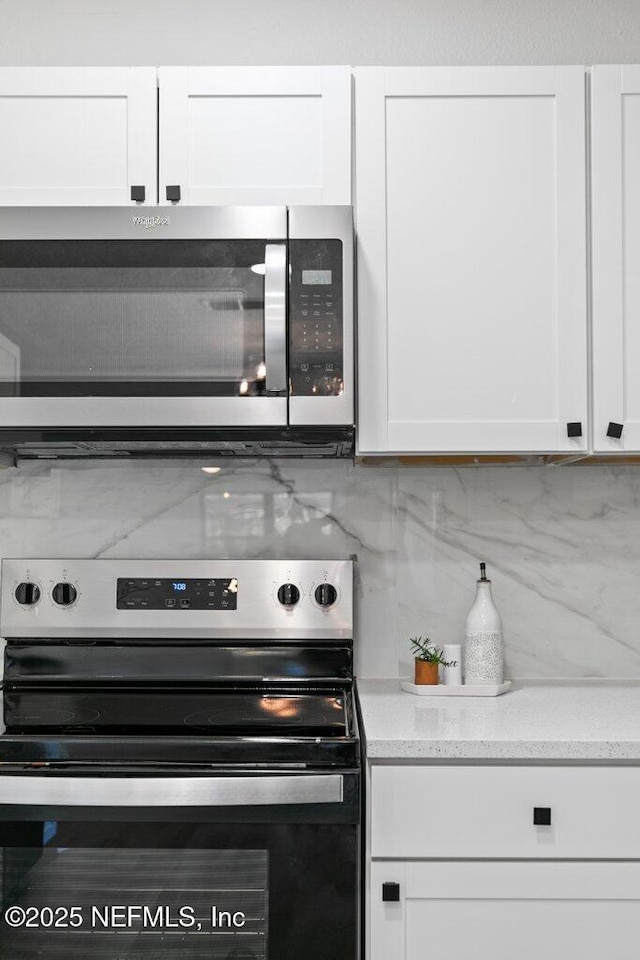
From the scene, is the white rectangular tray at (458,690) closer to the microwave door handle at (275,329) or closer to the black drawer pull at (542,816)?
the black drawer pull at (542,816)

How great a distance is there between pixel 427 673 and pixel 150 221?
42.8 inches

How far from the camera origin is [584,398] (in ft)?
5.52

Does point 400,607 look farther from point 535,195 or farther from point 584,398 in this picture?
point 535,195

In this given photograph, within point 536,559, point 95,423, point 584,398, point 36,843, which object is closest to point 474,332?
point 584,398

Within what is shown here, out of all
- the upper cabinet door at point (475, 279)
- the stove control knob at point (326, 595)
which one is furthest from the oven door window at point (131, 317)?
the stove control knob at point (326, 595)

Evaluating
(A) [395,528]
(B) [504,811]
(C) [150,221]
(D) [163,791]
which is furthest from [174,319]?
(B) [504,811]

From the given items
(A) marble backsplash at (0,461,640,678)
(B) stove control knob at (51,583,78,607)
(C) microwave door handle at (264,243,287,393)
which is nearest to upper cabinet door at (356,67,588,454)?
(C) microwave door handle at (264,243,287,393)

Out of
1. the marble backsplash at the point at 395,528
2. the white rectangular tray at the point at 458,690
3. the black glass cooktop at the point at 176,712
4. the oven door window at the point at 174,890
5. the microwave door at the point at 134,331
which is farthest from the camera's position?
the marble backsplash at the point at 395,528

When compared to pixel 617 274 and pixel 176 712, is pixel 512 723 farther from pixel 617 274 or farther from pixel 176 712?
pixel 617 274

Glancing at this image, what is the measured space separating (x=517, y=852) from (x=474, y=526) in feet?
2.54

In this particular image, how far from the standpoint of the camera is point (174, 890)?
1.35 m

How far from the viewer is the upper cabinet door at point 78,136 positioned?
5.58 ft

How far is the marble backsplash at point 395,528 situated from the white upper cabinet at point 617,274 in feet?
1.07

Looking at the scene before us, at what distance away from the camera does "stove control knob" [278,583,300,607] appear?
186cm
